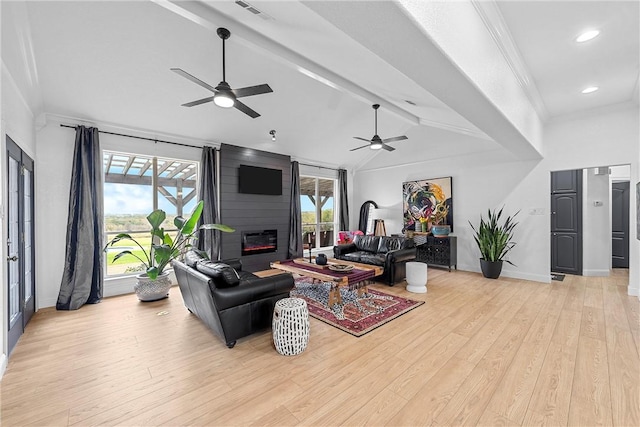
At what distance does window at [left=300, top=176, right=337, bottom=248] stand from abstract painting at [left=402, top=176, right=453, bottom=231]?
7.21 feet

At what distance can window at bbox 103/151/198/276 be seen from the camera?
4.61m

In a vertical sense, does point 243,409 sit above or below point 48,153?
below

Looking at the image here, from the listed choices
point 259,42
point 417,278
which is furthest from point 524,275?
point 259,42

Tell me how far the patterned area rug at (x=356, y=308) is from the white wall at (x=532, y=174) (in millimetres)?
3076

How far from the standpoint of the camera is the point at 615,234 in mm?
6074

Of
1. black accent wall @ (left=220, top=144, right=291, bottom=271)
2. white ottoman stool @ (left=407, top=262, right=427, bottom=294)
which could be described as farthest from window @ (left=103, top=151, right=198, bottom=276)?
white ottoman stool @ (left=407, top=262, right=427, bottom=294)

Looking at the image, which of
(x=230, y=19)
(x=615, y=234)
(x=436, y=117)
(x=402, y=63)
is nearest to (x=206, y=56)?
(x=230, y=19)

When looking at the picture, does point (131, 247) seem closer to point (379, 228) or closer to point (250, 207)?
point (250, 207)

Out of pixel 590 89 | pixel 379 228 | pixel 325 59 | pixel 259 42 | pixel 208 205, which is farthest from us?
pixel 379 228

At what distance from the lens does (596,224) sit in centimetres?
564

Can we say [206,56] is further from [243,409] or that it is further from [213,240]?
[243,409]

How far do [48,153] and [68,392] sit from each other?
3.60m

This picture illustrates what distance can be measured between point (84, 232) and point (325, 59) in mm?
4361

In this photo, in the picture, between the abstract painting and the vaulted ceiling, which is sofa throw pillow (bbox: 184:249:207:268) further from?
the abstract painting
